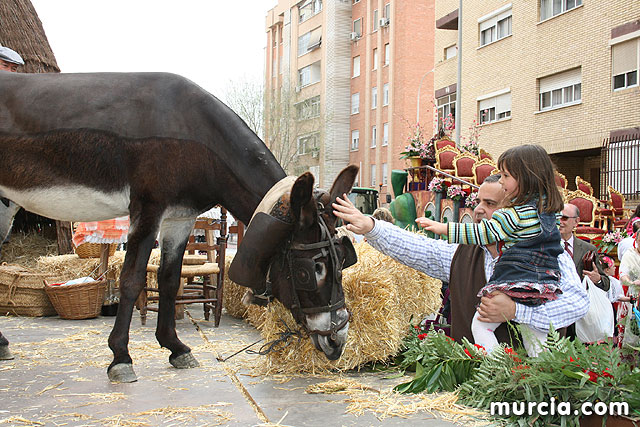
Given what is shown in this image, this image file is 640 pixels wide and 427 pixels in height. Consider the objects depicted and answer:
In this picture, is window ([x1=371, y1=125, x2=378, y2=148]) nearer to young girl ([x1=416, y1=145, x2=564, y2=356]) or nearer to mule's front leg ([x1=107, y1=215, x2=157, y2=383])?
mule's front leg ([x1=107, y1=215, x2=157, y2=383])

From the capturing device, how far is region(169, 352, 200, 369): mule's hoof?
4.57 metres

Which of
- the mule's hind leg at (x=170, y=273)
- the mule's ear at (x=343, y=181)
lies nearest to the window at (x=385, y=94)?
the mule's hind leg at (x=170, y=273)

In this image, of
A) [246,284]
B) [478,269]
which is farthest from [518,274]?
[246,284]

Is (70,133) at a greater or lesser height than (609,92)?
lesser

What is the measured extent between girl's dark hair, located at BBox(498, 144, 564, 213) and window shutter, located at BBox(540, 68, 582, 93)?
16.3 m

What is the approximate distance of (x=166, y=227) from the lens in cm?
469

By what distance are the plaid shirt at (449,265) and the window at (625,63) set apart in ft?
47.5

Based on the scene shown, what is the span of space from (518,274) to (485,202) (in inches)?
36.2

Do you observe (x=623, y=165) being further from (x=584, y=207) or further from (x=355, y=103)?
(x=355, y=103)

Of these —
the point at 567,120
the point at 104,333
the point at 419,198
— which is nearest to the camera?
the point at 104,333

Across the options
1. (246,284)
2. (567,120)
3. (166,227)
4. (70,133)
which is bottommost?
(246,284)

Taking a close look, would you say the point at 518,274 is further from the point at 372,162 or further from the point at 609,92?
the point at 372,162

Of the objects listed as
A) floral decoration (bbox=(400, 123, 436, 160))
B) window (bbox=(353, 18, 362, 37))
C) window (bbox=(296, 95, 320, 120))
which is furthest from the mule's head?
window (bbox=(353, 18, 362, 37))

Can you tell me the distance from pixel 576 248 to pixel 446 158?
5.78m
